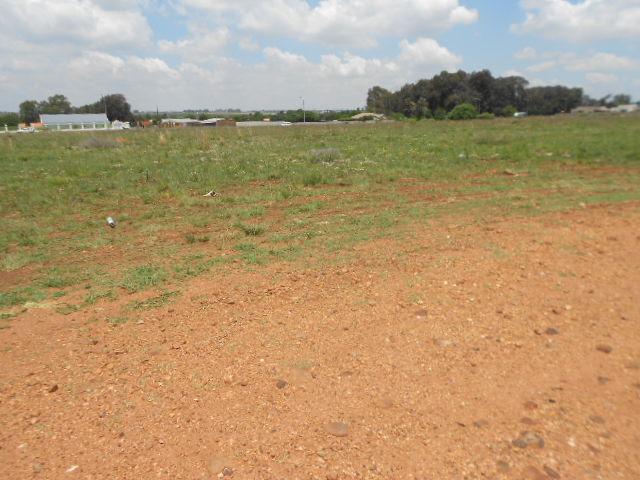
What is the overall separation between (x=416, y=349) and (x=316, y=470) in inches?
48.7

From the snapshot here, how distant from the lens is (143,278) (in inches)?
189

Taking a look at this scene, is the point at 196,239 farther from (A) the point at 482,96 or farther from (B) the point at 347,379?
(A) the point at 482,96

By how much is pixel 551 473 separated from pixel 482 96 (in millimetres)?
85821

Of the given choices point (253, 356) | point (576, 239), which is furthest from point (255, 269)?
point (576, 239)

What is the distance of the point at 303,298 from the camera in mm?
4125

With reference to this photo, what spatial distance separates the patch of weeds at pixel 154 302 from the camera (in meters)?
4.14

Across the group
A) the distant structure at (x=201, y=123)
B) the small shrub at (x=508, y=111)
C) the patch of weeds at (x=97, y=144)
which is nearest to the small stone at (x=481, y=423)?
the patch of weeds at (x=97, y=144)

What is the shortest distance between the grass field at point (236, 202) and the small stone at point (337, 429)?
89.6 inches

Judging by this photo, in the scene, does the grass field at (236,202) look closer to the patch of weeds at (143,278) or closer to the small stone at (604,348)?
the patch of weeds at (143,278)

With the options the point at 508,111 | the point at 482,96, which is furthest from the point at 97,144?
the point at 482,96

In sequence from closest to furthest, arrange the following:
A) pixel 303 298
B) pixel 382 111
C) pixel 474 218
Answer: pixel 303 298
pixel 474 218
pixel 382 111

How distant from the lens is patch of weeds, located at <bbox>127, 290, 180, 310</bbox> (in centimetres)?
414

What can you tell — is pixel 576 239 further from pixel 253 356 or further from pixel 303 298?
pixel 253 356

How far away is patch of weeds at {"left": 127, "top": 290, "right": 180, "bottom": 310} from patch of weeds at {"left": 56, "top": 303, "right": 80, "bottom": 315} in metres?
0.49
